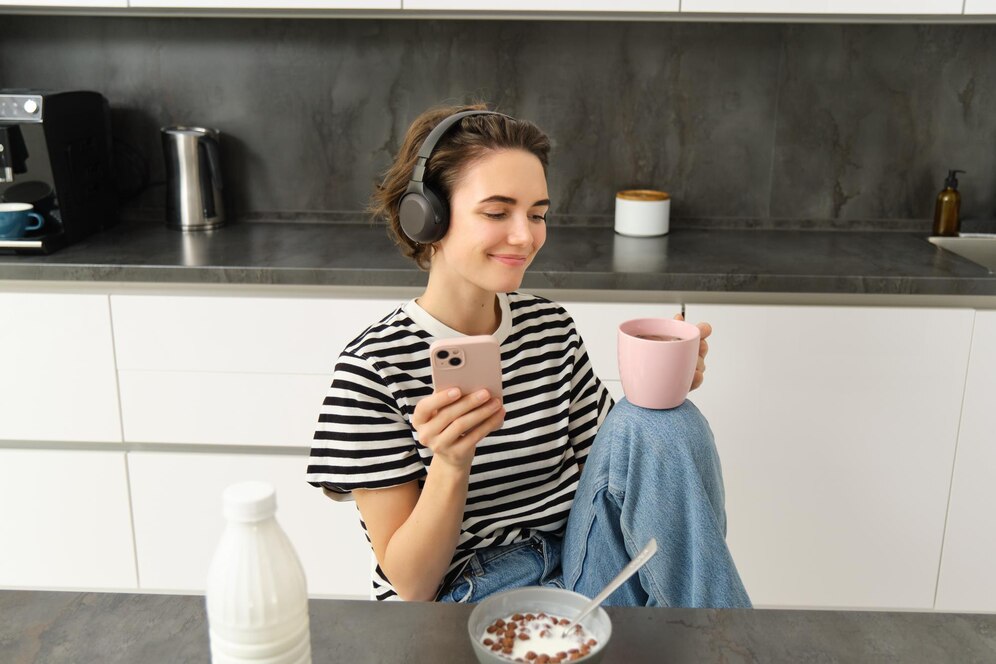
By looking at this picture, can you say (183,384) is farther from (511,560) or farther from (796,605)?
(796,605)

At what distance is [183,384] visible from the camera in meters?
2.08

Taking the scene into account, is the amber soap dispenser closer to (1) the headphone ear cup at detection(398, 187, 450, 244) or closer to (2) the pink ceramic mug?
(2) the pink ceramic mug

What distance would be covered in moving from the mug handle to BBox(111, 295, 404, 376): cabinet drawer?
0.97 feet

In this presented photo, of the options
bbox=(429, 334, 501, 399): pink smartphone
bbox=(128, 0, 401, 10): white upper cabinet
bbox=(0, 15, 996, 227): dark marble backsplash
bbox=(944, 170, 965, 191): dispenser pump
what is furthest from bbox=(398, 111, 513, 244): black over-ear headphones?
bbox=(944, 170, 965, 191): dispenser pump

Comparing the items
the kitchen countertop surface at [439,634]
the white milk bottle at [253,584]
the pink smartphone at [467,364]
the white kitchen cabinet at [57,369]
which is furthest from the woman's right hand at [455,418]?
the white kitchen cabinet at [57,369]

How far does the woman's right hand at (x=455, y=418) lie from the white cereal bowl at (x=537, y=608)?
0.20m

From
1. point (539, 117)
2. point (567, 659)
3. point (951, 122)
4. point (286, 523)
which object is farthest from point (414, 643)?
point (951, 122)

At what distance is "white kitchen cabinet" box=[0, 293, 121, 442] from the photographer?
2.05 m

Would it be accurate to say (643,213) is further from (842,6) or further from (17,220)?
(17,220)

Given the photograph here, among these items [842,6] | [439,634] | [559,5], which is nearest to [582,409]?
[439,634]

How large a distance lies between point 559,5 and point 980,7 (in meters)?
0.92

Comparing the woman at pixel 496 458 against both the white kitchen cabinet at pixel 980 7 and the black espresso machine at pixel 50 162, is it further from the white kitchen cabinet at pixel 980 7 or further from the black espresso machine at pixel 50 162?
the white kitchen cabinet at pixel 980 7

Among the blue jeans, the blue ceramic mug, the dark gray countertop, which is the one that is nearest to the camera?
the blue jeans

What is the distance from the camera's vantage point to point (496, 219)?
47.3 inches
